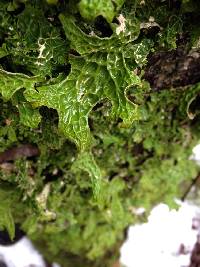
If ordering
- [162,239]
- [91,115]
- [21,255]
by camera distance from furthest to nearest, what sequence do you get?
[162,239], [21,255], [91,115]

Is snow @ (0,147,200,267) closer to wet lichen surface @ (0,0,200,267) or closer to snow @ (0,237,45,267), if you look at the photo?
snow @ (0,237,45,267)

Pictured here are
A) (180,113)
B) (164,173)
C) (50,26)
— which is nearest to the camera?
(50,26)

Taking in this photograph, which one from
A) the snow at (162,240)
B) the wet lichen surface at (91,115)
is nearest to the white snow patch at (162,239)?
the snow at (162,240)

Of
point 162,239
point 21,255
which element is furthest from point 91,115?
point 162,239

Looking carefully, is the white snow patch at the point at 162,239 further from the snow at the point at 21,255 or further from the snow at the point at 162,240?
the snow at the point at 21,255

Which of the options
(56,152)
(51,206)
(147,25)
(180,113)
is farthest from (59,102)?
(51,206)

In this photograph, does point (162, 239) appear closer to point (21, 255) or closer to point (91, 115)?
point (21, 255)

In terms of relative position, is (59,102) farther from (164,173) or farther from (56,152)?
(164,173)
